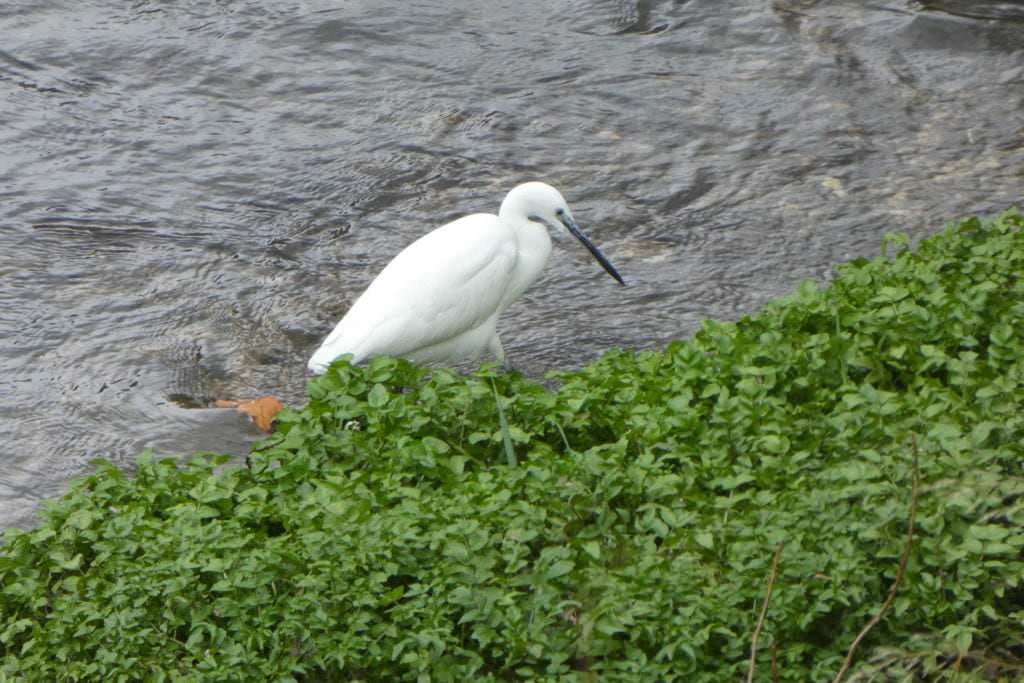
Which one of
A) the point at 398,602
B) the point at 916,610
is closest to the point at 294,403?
the point at 398,602

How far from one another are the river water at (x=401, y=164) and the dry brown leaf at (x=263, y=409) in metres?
0.08

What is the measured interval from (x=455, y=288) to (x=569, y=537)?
187 centimetres

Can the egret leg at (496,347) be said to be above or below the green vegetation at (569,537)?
below

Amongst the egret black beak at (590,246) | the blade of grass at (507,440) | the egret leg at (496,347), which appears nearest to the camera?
the blade of grass at (507,440)

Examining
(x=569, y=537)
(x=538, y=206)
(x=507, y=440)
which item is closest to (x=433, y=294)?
(x=538, y=206)

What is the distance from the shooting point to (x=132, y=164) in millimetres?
7672

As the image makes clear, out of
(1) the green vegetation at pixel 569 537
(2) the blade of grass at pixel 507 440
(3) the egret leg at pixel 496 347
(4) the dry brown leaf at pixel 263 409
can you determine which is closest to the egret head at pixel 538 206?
(3) the egret leg at pixel 496 347

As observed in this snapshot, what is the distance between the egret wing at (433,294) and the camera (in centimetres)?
541

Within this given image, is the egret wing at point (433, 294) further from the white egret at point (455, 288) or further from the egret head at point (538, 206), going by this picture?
the egret head at point (538, 206)

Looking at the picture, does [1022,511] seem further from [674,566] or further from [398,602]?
[398,602]

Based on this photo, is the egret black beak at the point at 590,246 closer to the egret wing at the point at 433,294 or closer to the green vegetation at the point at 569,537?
the egret wing at the point at 433,294

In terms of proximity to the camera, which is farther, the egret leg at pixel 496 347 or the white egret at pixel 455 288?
the egret leg at pixel 496 347

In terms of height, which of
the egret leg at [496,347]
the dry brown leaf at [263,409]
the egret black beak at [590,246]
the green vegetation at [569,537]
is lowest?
the dry brown leaf at [263,409]

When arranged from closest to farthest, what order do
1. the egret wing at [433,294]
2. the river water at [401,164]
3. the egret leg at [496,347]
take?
the egret wing at [433,294]
the egret leg at [496,347]
the river water at [401,164]
